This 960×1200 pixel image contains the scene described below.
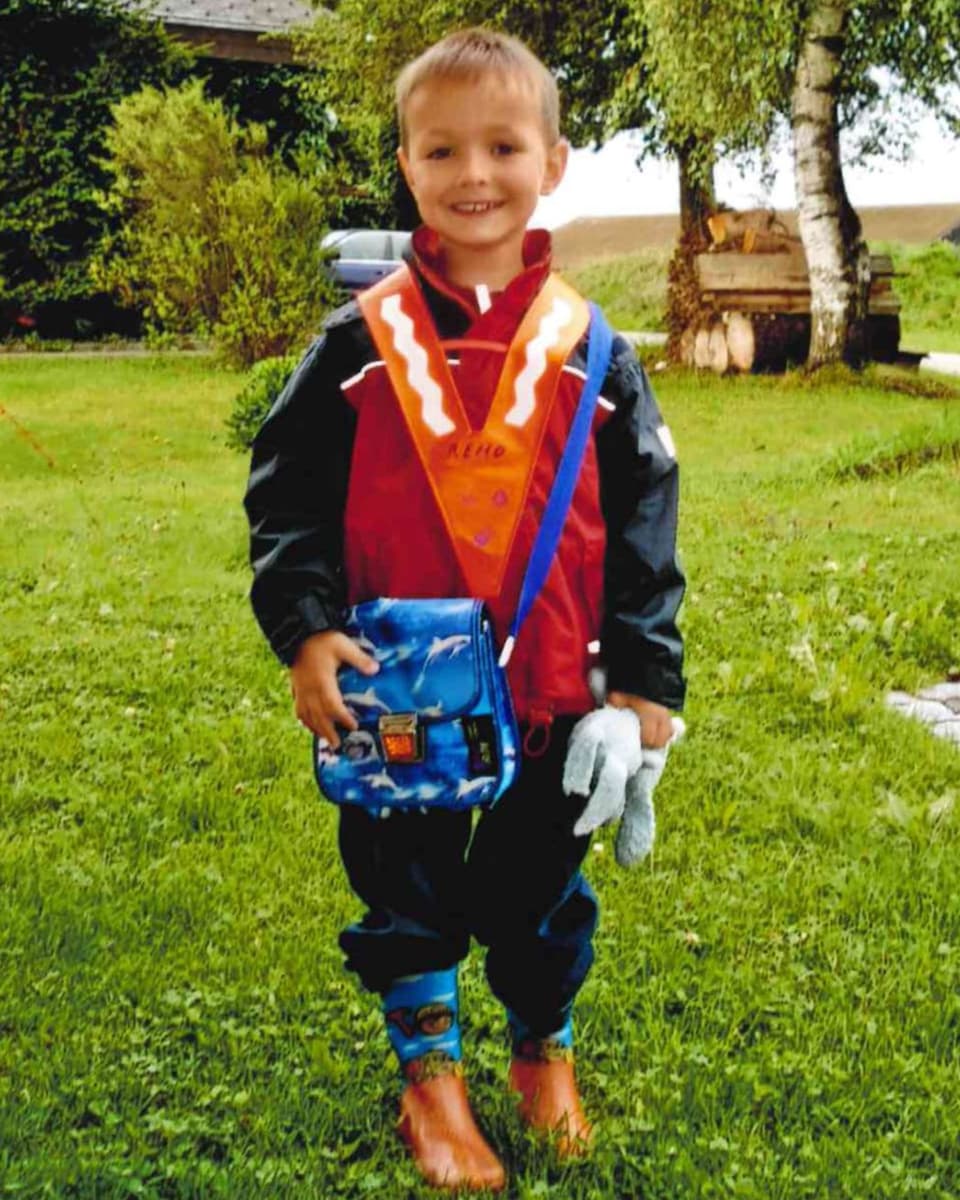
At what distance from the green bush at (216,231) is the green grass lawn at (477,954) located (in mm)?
9818

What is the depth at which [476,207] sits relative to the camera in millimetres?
2566

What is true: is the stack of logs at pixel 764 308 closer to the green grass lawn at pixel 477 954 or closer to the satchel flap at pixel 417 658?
the green grass lawn at pixel 477 954

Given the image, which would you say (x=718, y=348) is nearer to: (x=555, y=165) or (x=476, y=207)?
(x=555, y=165)

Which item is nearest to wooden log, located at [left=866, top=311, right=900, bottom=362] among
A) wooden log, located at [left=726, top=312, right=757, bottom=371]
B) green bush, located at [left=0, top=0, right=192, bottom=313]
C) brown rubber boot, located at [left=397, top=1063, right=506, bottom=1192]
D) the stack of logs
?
the stack of logs

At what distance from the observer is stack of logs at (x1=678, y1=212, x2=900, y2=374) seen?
689 inches

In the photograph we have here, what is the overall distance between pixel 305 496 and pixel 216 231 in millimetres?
16001

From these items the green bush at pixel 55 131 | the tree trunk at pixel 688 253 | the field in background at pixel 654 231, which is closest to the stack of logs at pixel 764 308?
the tree trunk at pixel 688 253

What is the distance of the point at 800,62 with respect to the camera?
16281mm

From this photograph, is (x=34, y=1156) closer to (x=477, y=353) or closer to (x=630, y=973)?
(x=630, y=973)

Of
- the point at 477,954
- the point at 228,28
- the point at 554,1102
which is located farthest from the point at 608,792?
the point at 228,28

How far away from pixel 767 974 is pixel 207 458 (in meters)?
9.47

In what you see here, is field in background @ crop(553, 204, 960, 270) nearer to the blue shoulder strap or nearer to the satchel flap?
the blue shoulder strap

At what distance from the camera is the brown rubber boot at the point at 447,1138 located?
2.81 meters

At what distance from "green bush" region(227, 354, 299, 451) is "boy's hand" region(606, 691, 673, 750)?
27.2 feet
